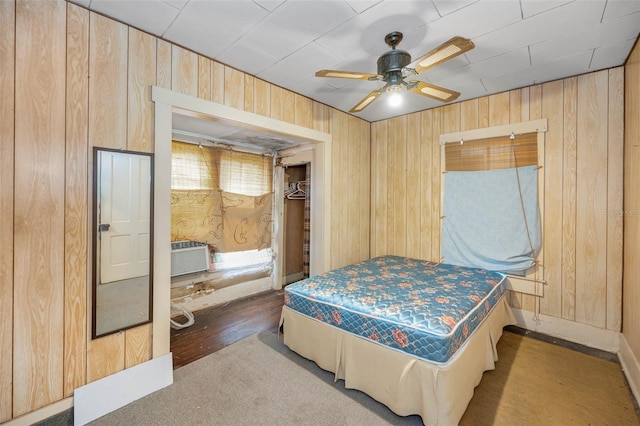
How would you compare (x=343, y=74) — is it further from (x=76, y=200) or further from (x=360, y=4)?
(x=76, y=200)

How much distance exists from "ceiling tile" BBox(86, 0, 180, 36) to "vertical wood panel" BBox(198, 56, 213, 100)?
36 cm

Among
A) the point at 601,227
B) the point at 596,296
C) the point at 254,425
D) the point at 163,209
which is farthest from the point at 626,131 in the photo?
the point at 163,209

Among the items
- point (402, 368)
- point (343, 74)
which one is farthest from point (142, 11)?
point (402, 368)

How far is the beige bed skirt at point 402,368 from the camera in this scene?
153 centimetres

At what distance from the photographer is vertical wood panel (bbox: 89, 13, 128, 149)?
1.75 meters

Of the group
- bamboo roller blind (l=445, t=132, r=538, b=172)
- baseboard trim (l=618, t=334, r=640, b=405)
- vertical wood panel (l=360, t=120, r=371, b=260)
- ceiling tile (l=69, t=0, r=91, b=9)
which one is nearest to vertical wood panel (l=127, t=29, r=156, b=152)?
ceiling tile (l=69, t=0, r=91, b=9)

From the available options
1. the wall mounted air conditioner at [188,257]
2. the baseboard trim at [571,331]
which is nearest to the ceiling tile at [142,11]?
the wall mounted air conditioner at [188,257]

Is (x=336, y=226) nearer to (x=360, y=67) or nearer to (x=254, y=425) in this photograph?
(x=360, y=67)

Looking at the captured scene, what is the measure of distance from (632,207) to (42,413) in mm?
4348

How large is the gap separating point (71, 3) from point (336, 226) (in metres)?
2.97

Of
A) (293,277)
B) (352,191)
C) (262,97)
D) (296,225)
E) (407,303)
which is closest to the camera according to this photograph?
(407,303)

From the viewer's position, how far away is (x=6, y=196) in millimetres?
1492

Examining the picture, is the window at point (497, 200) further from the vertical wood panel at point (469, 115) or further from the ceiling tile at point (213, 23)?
the ceiling tile at point (213, 23)

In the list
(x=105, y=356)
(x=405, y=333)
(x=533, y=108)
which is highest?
(x=533, y=108)
